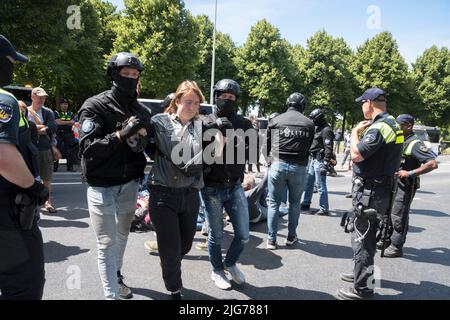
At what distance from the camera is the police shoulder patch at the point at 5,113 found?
5.81ft

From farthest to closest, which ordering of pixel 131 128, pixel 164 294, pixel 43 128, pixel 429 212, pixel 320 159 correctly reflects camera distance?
pixel 429 212 < pixel 320 159 < pixel 43 128 < pixel 164 294 < pixel 131 128

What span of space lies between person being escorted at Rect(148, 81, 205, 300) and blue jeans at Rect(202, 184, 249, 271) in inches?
12.5

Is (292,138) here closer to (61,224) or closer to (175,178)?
(175,178)

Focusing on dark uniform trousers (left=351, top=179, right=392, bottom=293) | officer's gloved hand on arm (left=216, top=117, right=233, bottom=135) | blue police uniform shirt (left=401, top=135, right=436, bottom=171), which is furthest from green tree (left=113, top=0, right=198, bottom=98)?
dark uniform trousers (left=351, top=179, right=392, bottom=293)

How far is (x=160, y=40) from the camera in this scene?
2167 centimetres

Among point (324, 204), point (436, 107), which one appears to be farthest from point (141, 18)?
point (436, 107)

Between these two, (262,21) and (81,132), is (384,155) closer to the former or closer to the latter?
(81,132)

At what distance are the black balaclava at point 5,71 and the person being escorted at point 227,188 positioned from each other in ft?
5.70

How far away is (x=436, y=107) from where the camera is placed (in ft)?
126

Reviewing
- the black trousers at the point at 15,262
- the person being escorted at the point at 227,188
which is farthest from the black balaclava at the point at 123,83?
the black trousers at the point at 15,262

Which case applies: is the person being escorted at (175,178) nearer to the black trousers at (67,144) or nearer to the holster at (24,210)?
the holster at (24,210)

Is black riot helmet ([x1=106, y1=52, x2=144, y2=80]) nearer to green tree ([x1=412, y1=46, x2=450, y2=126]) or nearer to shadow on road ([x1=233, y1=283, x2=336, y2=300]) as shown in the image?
shadow on road ([x1=233, y1=283, x2=336, y2=300])

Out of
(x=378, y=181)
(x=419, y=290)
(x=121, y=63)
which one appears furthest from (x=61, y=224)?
(x=419, y=290)

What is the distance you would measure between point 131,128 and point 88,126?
1.15 feet
